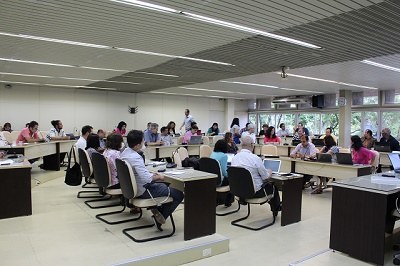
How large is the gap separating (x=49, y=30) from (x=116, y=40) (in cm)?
94

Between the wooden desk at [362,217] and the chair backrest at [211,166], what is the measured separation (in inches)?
69.2

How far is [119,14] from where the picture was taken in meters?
3.74

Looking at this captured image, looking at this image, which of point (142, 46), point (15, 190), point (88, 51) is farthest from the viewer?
point (88, 51)

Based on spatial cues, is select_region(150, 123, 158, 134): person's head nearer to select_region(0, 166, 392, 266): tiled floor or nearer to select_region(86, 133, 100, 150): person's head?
select_region(86, 133, 100, 150): person's head

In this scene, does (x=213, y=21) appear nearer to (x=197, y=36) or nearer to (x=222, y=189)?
(x=197, y=36)

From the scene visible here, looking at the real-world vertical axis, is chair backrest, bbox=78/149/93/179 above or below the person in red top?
below

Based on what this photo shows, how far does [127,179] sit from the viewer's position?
352 centimetres

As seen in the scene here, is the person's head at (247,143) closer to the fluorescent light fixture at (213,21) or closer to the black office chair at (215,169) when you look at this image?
the black office chair at (215,169)

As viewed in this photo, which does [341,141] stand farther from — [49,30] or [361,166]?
[49,30]

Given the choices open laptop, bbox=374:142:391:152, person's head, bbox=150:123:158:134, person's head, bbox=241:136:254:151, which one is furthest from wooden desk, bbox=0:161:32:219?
open laptop, bbox=374:142:391:152

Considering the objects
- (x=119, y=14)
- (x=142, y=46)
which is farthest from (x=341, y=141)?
(x=119, y=14)

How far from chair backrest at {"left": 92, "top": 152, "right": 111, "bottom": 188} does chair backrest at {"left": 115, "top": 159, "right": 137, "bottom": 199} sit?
2.14 ft

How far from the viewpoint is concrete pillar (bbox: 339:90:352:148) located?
1220 centimetres

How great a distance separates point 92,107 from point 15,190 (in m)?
9.99
